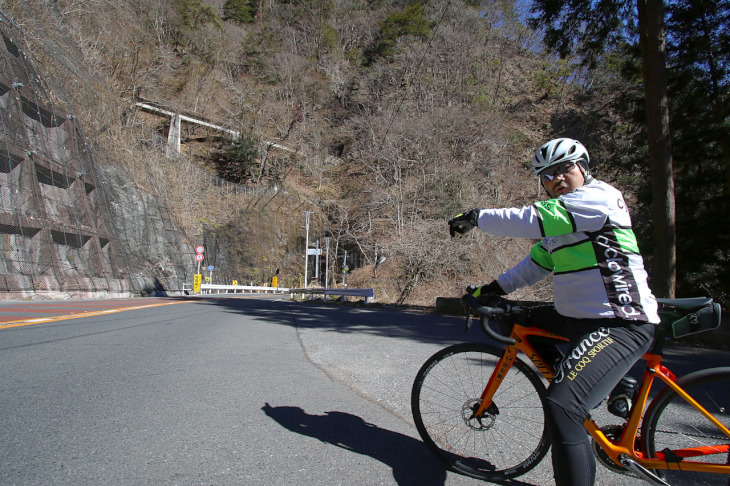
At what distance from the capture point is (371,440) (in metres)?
2.72

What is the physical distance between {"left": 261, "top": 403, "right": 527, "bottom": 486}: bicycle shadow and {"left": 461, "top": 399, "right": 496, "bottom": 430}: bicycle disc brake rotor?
0.29 m

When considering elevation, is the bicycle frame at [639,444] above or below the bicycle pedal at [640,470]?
above

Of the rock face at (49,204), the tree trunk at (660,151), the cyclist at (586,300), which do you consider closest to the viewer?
the cyclist at (586,300)

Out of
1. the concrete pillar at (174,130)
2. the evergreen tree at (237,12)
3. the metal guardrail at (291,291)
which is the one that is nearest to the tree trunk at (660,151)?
the metal guardrail at (291,291)

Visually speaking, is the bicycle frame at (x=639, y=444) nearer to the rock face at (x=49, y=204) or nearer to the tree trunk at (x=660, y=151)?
the tree trunk at (x=660, y=151)

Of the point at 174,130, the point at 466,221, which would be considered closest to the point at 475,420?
the point at 466,221

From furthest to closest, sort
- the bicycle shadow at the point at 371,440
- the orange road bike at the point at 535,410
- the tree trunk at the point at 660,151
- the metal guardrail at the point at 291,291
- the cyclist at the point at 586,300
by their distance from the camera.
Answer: the metal guardrail at the point at 291,291 < the tree trunk at the point at 660,151 < the bicycle shadow at the point at 371,440 < the orange road bike at the point at 535,410 < the cyclist at the point at 586,300

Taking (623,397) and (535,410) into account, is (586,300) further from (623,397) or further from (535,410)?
(535,410)

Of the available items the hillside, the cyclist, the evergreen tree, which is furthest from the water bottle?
the evergreen tree

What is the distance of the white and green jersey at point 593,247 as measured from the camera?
6.39 ft

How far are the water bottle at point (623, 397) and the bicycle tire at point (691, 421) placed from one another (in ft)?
0.35

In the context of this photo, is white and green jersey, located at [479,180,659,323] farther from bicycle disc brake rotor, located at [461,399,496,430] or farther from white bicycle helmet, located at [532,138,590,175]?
bicycle disc brake rotor, located at [461,399,496,430]

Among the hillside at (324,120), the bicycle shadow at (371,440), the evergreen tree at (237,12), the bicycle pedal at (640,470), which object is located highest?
the evergreen tree at (237,12)

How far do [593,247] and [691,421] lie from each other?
36.6 inches
